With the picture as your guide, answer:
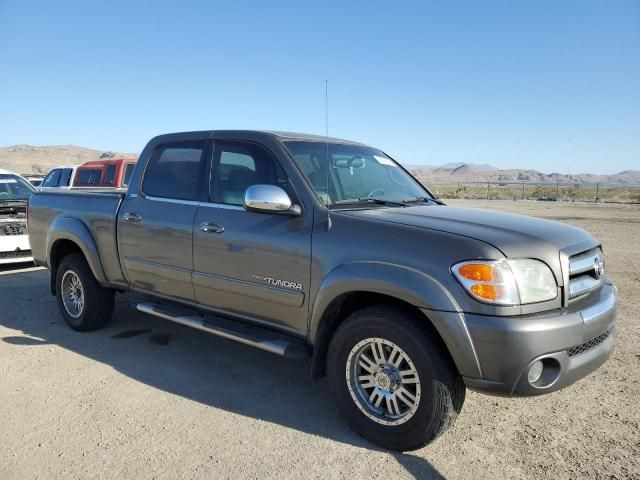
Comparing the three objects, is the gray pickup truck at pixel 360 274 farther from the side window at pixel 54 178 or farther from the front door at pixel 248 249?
the side window at pixel 54 178

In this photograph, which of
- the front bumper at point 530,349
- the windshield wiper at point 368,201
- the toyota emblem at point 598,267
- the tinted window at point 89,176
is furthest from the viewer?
the tinted window at point 89,176

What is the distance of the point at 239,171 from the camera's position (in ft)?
13.6

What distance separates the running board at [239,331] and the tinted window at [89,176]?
885cm

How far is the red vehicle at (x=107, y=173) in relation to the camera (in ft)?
38.9

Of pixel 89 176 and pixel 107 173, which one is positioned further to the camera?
pixel 89 176

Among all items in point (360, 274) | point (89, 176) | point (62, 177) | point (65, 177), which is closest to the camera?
point (360, 274)

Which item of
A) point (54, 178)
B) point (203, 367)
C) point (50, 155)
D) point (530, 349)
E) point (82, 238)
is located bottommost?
point (203, 367)

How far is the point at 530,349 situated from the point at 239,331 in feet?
6.84

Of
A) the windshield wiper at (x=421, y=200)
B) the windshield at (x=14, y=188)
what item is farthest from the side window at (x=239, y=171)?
the windshield at (x=14, y=188)

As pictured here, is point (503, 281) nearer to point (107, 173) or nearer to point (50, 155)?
point (107, 173)

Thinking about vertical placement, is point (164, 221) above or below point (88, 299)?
above

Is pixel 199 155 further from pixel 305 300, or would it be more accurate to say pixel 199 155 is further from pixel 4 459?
pixel 4 459

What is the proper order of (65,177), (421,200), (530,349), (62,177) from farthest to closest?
(62,177), (65,177), (421,200), (530,349)

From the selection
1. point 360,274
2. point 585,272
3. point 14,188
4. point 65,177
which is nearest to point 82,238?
point 360,274
